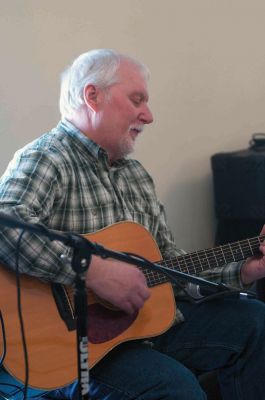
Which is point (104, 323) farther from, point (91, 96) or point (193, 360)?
point (91, 96)

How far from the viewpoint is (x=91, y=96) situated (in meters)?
1.46

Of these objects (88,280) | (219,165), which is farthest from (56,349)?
(219,165)

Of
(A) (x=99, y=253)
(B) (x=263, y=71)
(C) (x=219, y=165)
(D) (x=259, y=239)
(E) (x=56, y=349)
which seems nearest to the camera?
(A) (x=99, y=253)

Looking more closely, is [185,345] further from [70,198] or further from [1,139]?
[1,139]

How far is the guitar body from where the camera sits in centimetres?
115

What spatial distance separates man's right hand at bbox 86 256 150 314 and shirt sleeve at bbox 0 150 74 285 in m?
0.06

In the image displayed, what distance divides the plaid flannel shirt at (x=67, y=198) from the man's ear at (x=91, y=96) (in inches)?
3.2

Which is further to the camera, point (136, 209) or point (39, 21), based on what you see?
point (39, 21)

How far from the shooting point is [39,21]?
172cm

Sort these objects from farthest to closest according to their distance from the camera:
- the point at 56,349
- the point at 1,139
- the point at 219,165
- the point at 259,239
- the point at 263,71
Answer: the point at 263,71 < the point at 219,165 < the point at 1,139 < the point at 259,239 < the point at 56,349

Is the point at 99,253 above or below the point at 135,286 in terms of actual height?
above

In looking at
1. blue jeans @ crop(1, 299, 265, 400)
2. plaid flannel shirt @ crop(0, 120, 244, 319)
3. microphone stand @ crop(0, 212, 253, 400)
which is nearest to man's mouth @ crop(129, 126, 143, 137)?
plaid flannel shirt @ crop(0, 120, 244, 319)

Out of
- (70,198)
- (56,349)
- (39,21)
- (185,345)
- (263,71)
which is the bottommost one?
(185,345)

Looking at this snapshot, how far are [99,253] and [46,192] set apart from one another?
0.45 metres
